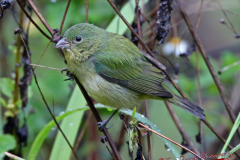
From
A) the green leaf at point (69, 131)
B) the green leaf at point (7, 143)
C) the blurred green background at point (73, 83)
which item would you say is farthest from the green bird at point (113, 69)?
the green leaf at point (7, 143)

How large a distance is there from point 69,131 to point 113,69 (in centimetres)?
75

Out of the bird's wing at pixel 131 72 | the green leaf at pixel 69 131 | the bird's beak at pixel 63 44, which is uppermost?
the bird's beak at pixel 63 44

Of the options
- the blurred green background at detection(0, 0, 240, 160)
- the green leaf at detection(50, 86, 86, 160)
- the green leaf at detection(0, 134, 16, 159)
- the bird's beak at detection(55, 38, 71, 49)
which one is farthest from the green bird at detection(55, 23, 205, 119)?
the green leaf at detection(0, 134, 16, 159)

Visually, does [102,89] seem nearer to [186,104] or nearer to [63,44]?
[63,44]

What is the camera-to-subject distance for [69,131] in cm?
295

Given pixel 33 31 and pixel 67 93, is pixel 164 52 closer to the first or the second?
pixel 67 93

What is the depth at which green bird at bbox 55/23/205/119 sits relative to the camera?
9.13 ft

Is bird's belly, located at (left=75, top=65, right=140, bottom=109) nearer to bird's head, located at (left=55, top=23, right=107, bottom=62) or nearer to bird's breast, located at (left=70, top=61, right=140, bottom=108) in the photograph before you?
bird's breast, located at (left=70, top=61, right=140, bottom=108)

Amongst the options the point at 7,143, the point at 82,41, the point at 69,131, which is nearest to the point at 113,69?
the point at 82,41

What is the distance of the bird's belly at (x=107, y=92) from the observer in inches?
107

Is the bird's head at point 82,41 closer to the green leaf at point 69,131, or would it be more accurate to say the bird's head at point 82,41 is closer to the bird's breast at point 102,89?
the bird's breast at point 102,89

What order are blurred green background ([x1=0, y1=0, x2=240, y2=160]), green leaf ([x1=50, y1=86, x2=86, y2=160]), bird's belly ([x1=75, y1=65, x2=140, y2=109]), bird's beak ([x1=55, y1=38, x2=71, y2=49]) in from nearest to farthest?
bird's beak ([x1=55, y1=38, x2=71, y2=49]), bird's belly ([x1=75, y1=65, x2=140, y2=109]), green leaf ([x1=50, y1=86, x2=86, y2=160]), blurred green background ([x1=0, y1=0, x2=240, y2=160])

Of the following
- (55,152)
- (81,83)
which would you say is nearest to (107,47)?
(81,83)

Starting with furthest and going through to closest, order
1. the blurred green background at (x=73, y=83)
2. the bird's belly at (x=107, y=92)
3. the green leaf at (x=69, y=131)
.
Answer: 1. the blurred green background at (x=73, y=83)
2. the green leaf at (x=69, y=131)
3. the bird's belly at (x=107, y=92)
